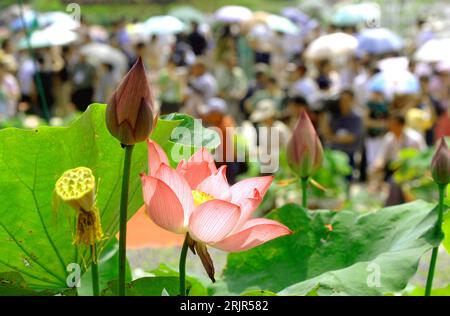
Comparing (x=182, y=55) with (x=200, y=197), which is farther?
(x=182, y=55)

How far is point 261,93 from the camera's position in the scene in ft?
22.2

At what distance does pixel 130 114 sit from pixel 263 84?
6.34 m

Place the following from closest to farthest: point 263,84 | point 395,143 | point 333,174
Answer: point 333,174 < point 395,143 < point 263,84

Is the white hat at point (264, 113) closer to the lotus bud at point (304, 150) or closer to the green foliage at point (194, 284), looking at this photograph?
the lotus bud at point (304, 150)

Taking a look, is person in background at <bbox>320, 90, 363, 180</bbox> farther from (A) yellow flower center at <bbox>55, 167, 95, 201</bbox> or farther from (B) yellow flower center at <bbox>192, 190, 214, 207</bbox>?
(A) yellow flower center at <bbox>55, 167, 95, 201</bbox>

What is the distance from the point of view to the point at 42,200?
0.87m

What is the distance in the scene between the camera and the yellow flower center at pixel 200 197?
2.69ft

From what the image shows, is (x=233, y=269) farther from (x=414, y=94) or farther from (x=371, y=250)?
(x=414, y=94)

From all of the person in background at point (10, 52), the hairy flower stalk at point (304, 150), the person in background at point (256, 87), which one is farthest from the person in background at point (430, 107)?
the hairy flower stalk at point (304, 150)

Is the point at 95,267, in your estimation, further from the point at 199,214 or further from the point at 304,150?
the point at 304,150

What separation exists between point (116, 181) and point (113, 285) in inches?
4.8

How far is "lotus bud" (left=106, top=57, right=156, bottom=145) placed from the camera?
2.45ft

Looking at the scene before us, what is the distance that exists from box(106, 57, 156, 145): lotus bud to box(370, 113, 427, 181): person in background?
4.15 meters

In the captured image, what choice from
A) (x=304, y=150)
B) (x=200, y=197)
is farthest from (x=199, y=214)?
(x=304, y=150)
